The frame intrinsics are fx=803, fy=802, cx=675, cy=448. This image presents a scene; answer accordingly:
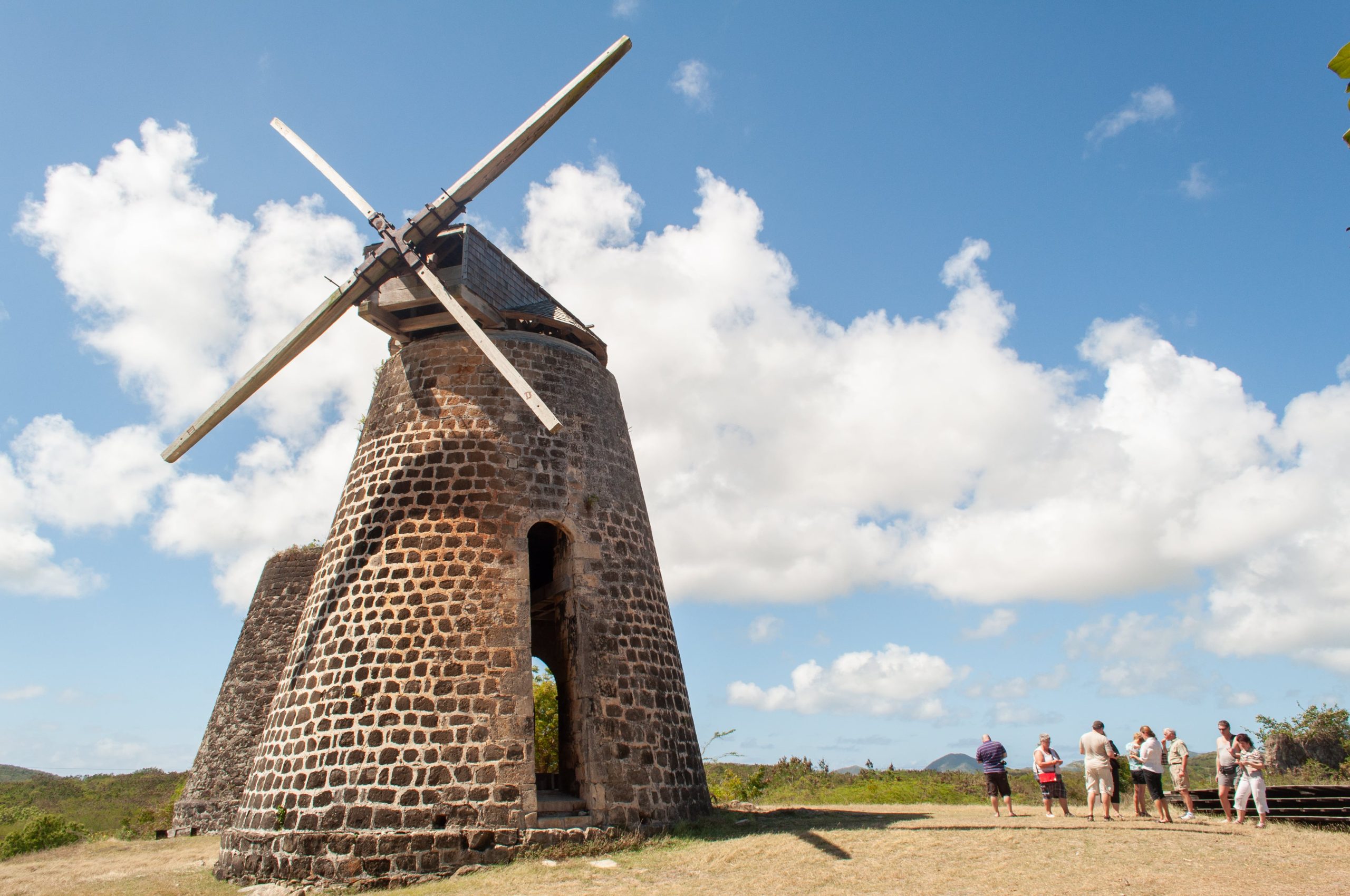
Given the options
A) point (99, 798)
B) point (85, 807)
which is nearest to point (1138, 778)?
point (85, 807)

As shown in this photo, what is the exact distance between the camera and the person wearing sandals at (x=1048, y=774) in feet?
39.1

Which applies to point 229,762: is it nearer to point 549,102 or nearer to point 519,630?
point 519,630

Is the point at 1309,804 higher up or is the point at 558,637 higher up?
the point at 558,637

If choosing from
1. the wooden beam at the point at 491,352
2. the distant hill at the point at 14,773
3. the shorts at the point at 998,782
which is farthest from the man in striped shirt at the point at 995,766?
the distant hill at the point at 14,773

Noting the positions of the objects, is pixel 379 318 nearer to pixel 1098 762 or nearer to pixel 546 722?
pixel 546 722

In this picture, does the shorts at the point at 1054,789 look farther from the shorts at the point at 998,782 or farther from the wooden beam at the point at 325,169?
the wooden beam at the point at 325,169

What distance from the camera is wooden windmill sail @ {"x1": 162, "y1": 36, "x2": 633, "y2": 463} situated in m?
12.3

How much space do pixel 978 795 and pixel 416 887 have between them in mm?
16298

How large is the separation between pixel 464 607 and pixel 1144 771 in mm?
9834

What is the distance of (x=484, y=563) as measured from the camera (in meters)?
11.0

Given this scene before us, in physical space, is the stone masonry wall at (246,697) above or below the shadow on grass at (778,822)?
above

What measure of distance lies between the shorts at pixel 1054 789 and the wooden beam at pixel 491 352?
8919 mm

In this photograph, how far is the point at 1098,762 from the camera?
11289 millimetres

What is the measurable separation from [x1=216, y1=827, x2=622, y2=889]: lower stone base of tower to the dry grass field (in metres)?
0.32
